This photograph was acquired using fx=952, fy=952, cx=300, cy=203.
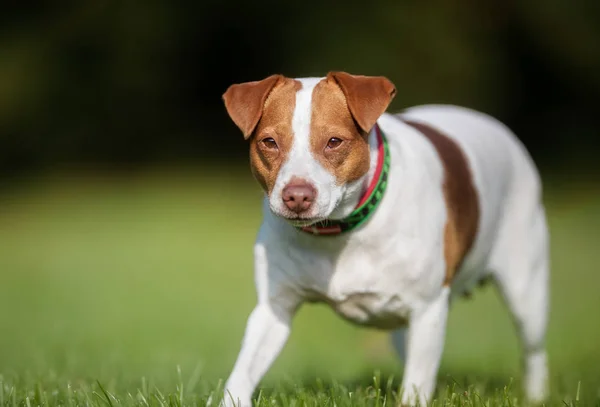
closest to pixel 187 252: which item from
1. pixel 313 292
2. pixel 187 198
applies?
pixel 187 198

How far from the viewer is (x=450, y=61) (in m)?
20.5

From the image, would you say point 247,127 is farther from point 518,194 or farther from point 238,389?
point 518,194

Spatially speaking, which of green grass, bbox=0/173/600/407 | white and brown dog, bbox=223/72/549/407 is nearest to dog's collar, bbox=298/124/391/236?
white and brown dog, bbox=223/72/549/407

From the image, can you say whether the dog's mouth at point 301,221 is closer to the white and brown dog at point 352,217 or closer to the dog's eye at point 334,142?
the white and brown dog at point 352,217

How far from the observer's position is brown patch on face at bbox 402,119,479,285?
4.97 m

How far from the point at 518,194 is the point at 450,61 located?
48.9 feet

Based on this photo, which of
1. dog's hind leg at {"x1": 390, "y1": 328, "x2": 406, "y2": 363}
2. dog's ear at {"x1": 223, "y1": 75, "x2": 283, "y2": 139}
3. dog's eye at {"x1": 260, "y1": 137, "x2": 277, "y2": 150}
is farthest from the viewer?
dog's hind leg at {"x1": 390, "y1": 328, "x2": 406, "y2": 363}

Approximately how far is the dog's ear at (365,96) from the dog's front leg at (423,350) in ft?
3.40

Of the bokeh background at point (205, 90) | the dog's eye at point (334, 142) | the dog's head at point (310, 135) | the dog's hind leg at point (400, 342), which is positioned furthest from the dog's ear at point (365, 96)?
the bokeh background at point (205, 90)

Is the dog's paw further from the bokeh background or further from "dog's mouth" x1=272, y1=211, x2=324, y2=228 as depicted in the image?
the bokeh background

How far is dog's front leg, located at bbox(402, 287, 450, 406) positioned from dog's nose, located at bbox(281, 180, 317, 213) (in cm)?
100

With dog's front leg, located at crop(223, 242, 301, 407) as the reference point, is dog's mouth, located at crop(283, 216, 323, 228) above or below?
above

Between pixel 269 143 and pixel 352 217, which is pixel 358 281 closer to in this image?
pixel 352 217

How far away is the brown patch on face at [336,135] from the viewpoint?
14.1 ft
